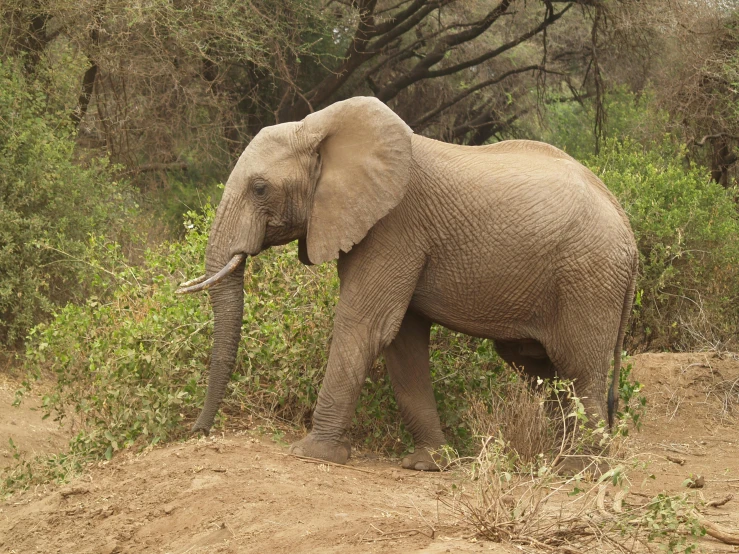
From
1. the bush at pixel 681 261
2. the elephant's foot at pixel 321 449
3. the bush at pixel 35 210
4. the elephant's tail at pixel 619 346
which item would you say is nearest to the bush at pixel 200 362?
the elephant's foot at pixel 321 449

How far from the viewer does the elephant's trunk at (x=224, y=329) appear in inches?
258

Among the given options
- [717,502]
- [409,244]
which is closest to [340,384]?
[409,244]

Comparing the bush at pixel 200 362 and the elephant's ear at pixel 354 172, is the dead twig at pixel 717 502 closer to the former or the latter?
the bush at pixel 200 362

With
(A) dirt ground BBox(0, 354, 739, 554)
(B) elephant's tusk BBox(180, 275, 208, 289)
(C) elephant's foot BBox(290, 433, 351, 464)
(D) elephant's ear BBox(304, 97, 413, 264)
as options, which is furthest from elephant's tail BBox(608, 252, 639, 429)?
(B) elephant's tusk BBox(180, 275, 208, 289)

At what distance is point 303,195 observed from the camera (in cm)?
670

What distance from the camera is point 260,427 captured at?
23.9ft

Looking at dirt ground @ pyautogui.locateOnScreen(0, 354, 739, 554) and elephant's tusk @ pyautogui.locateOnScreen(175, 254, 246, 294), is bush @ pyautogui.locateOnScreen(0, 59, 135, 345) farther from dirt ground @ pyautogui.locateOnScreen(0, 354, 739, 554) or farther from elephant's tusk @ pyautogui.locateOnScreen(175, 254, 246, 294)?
elephant's tusk @ pyautogui.locateOnScreen(175, 254, 246, 294)

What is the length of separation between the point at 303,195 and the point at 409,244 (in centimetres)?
70

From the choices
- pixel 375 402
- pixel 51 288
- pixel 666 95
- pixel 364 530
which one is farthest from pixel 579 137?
pixel 364 530

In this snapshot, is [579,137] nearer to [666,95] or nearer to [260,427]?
[666,95]

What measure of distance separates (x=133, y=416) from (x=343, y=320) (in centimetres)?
167

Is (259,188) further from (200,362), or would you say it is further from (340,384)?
(200,362)

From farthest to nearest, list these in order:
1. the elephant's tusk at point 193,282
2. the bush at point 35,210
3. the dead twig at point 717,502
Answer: the bush at point 35,210 → the elephant's tusk at point 193,282 → the dead twig at point 717,502

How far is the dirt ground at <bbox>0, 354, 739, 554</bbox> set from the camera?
203 inches
